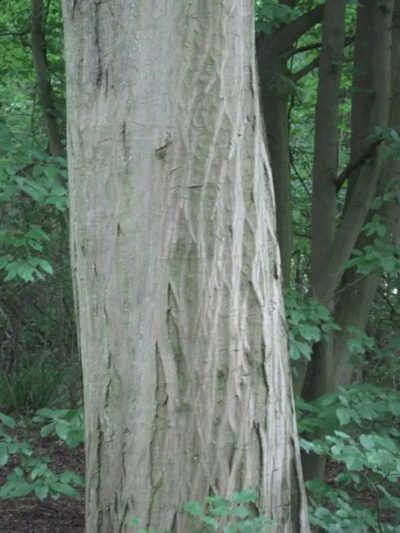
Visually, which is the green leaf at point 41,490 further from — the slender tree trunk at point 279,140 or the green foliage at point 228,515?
the slender tree trunk at point 279,140

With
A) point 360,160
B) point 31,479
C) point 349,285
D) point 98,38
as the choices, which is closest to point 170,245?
point 98,38

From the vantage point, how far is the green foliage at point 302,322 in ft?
14.5

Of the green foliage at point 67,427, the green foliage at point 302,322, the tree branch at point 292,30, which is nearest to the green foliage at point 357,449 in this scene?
the green foliage at point 302,322

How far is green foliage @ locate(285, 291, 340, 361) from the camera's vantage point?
442cm

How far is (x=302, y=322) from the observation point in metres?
4.72

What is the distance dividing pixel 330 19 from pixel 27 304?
16.0 ft

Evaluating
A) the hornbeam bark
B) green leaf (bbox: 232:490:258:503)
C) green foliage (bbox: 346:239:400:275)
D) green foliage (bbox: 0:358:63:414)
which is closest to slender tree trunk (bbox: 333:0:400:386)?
green foliage (bbox: 346:239:400:275)

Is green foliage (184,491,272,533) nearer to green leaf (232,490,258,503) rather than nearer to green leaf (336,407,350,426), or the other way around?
green leaf (232,490,258,503)

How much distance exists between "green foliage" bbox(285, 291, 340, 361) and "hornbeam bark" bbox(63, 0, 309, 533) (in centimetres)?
165

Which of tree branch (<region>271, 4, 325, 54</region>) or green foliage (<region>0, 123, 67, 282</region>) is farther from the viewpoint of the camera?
tree branch (<region>271, 4, 325, 54</region>)

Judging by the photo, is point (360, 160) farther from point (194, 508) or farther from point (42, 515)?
point (194, 508)

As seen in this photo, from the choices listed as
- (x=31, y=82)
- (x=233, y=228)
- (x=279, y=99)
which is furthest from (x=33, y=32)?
(x=233, y=228)

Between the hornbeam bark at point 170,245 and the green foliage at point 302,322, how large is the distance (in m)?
1.65

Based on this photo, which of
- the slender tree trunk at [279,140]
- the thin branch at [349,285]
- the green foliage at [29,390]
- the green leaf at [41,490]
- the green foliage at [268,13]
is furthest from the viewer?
the green foliage at [29,390]
